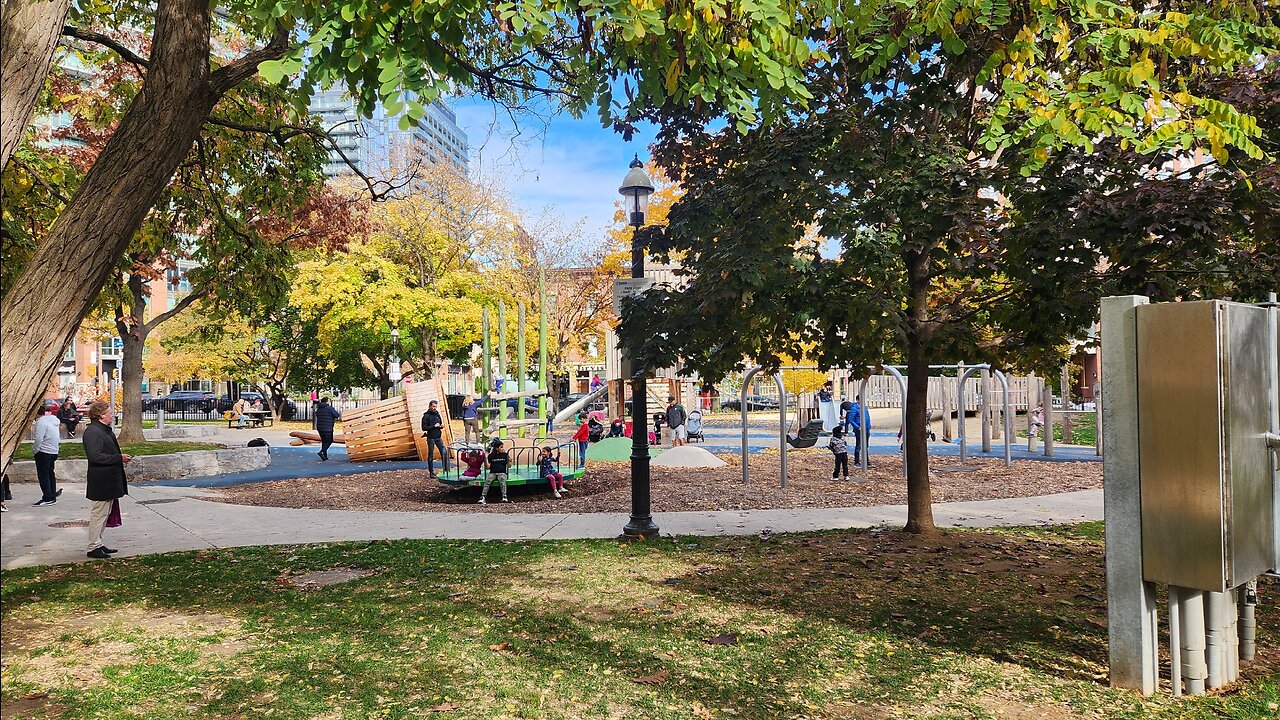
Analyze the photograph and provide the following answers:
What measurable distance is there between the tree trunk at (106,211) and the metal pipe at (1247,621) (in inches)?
268

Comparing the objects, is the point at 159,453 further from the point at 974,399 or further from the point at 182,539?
the point at 974,399

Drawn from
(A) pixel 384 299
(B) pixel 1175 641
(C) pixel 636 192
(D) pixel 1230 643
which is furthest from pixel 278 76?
(A) pixel 384 299

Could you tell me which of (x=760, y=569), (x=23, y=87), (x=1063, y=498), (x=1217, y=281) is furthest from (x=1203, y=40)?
(x=1063, y=498)

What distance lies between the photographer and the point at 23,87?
4.56 m

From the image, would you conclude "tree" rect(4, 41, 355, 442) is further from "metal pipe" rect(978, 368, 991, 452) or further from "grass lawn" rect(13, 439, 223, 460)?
"metal pipe" rect(978, 368, 991, 452)

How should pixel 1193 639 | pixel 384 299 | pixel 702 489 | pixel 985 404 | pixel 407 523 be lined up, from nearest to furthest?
1. pixel 1193 639
2. pixel 407 523
3. pixel 702 489
4. pixel 985 404
5. pixel 384 299

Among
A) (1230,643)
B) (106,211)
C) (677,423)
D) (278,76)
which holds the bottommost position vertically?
(1230,643)

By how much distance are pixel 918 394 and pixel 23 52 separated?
27.6 feet

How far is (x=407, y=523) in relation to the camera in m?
11.3

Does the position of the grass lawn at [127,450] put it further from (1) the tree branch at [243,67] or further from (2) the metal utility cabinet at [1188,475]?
(2) the metal utility cabinet at [1188,475]

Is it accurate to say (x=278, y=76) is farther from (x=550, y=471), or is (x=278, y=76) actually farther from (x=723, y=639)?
(x=550, y=471)

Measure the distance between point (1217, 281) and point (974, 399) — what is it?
30.2 meters

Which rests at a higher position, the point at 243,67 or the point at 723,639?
the point at 243,67

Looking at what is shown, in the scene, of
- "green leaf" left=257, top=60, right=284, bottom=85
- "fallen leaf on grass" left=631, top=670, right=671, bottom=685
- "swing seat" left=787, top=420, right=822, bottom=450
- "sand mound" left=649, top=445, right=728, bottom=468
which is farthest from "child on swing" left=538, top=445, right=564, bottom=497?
"green leaf" left=257, top=60, right=284, bottom=85
